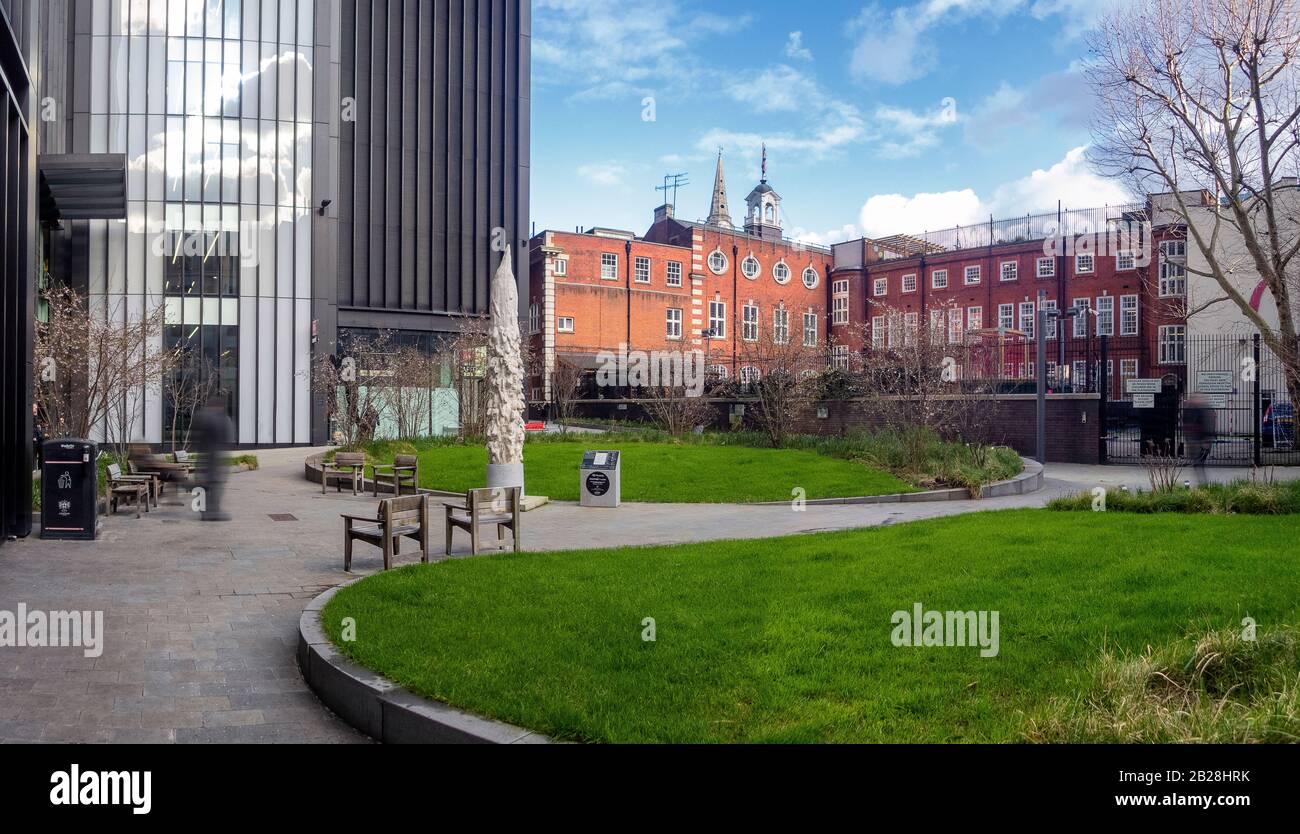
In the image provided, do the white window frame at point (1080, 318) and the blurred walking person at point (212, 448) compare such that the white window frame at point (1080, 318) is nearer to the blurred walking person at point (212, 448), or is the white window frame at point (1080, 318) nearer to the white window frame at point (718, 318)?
the white window frame at point (718, 318)

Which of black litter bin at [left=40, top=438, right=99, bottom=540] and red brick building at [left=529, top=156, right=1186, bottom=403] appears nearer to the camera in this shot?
black litter bin at [left=40, top=438, right=99, bottom=540]

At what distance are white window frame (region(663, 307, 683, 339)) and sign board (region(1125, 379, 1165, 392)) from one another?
37.2m

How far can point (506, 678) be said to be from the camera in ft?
19.3

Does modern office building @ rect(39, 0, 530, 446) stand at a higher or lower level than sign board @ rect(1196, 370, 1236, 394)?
higher

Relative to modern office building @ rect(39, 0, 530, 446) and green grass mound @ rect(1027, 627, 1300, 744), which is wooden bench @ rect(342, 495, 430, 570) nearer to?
green grass mound @ rect(1027, 627, 1300, 744)

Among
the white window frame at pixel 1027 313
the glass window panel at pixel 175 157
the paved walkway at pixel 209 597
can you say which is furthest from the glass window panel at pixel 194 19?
the white window frame at pixel 1027 313

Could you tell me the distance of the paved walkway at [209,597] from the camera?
5980 millimetres

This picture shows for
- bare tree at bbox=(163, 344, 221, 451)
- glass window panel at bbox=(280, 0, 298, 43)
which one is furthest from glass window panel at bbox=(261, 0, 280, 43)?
bare tree at bbox=(163, 344, 221, 451)

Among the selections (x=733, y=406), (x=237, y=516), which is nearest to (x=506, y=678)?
(x=237, y=516)

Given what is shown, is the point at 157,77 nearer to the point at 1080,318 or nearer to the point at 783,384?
the point at 783,384

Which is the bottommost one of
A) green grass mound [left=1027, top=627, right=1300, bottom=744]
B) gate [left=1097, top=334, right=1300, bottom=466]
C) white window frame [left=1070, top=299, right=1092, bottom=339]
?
green grass mound [left=1027, top=627, right=1300, bottom=744]

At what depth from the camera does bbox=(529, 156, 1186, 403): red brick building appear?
53406 millimetres

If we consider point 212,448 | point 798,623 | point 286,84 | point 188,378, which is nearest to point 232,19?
point 286,84
